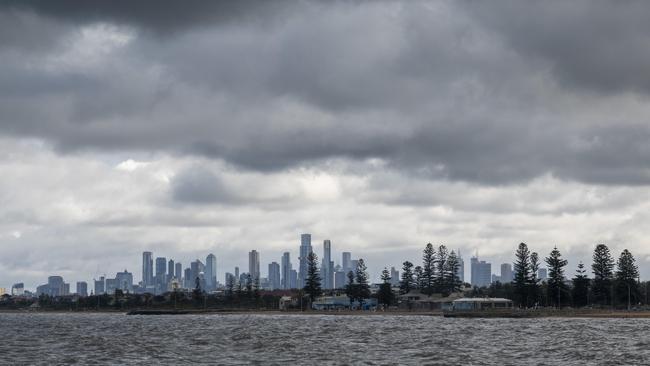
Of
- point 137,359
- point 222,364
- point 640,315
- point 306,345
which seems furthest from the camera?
point 640,315

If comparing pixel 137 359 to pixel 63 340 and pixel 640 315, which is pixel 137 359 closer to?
pixel 63 340

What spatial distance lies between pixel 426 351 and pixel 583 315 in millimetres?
107918

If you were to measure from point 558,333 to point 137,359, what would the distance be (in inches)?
2497

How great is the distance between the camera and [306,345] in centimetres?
9994

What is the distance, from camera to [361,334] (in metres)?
123

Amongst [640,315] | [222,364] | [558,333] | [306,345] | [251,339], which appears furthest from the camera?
[640,315]

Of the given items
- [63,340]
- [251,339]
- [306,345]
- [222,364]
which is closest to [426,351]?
[306,345]

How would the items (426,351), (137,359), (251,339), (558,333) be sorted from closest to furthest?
(137,359) < (426,351) < (251,339) < (558,333)

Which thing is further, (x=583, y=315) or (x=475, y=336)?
(x=583, y=315)

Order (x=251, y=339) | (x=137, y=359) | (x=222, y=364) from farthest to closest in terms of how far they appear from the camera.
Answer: (x=251, y=339)
(x=137, y=359)
(x=222, y=364)

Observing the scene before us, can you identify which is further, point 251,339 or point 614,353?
point 251,339

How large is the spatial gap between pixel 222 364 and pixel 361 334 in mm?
50307

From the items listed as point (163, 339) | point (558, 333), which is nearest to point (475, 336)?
point (558, 333)

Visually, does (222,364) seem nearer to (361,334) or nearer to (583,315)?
(361,334)
